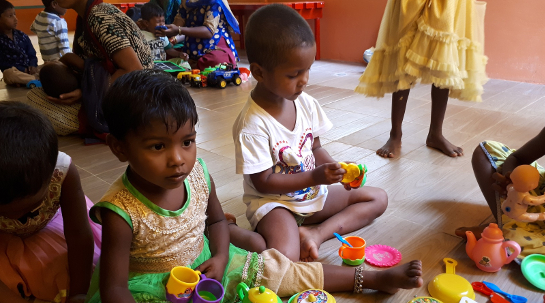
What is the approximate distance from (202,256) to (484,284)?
73 centimetres

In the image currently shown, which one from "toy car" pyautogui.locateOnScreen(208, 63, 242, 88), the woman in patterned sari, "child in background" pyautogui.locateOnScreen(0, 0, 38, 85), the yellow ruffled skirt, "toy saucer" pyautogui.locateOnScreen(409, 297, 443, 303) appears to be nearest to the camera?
"toy saucer" pyautogui.locateOnScreen(409, 297, 443, 303)

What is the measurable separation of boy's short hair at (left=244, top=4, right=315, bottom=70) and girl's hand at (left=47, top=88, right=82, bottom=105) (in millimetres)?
1640

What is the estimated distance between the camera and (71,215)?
1.05m

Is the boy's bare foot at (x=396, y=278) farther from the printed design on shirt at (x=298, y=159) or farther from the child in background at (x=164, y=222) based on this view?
the printed design on shirt at (x=298, y=159)

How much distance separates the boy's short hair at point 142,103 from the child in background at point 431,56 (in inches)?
52.3

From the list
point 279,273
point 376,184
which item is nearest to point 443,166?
point 376,184

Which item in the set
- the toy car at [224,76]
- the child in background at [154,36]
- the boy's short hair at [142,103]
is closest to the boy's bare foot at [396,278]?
the boy's short hair at [142,103]

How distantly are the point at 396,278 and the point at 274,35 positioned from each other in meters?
0.71

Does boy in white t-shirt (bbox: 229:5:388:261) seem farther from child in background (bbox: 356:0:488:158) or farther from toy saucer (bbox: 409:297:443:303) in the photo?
child in background (bbox: 356:0:488:158)

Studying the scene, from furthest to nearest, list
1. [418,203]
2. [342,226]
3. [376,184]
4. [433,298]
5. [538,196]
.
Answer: [376,184], [418,203], [342,226], [538,196], [433,298]

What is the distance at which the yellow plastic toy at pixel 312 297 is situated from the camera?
1.00 m

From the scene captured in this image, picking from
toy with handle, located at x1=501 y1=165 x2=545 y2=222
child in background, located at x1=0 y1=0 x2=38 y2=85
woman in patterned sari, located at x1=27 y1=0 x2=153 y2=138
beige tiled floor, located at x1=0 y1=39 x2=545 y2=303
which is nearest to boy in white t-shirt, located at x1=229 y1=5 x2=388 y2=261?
beige tiled floor, located at x1=0 y1=39 x2=545 y2=303

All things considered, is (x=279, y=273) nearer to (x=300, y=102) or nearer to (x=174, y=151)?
(x=174, y=151)

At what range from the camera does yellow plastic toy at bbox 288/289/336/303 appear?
1005 mm
